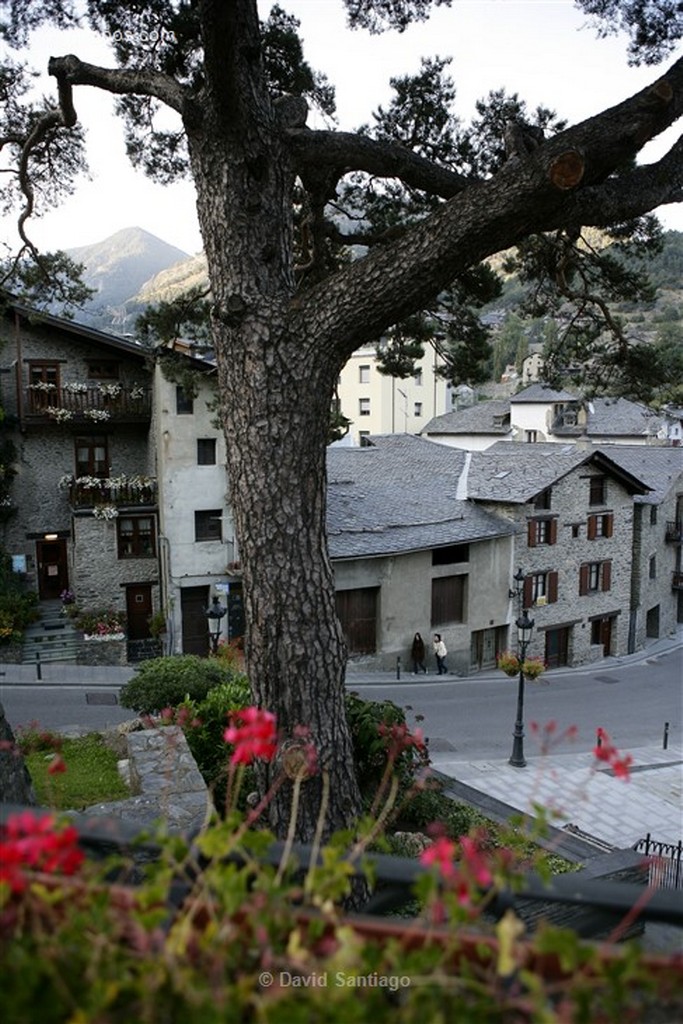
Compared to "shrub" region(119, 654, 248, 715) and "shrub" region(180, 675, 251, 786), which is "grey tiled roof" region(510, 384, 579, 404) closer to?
"shrub" region(119, 654, 248, 715)

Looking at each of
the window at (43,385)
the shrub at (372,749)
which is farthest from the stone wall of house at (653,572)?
the shrub at (372,749)

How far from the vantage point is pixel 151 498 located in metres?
25.3

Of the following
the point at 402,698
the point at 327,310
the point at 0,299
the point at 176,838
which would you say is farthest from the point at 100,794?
the point at 402,698

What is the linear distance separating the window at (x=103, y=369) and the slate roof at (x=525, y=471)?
1371 centimetres

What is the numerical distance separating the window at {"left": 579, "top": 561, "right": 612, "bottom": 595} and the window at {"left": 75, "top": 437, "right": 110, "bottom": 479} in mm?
19210

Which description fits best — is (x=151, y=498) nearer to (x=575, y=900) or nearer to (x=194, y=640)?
(x=194, y=640)

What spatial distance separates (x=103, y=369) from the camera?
26.3 m

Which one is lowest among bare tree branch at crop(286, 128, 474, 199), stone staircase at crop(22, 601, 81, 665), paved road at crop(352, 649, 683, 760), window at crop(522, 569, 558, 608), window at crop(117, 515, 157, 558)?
paved road at crop(352, 649, 683, 760)

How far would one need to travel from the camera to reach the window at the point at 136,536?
83.0ft

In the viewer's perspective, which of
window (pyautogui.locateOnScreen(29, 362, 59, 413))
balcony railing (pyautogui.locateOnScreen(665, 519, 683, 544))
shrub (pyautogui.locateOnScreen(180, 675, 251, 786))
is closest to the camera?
shrub (pyautogui.locateOnScreen(180, 675, 251, 786))

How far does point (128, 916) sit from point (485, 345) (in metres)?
11.1

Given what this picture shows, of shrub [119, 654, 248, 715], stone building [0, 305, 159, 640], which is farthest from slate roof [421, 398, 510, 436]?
shrub [119, 654, 248, 715]

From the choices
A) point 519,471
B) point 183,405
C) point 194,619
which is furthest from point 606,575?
point 183,405

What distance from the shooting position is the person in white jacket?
82.3 feet
